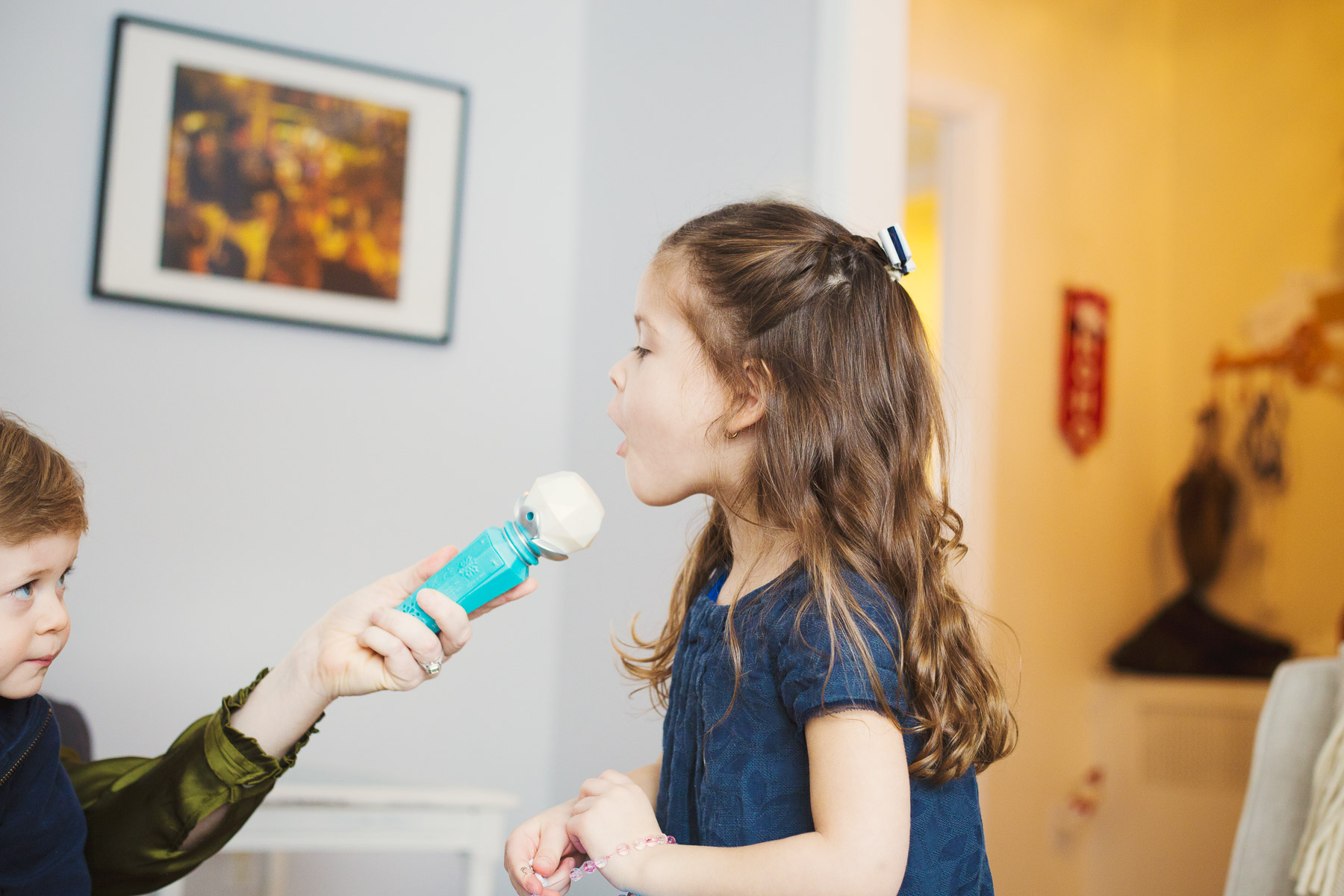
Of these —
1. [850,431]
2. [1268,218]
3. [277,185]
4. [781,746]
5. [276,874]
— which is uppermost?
[1268,218]

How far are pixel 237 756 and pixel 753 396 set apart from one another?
0.56 meters

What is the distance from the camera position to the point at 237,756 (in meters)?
1.01

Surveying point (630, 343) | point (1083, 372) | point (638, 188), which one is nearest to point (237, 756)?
point (630, 343)

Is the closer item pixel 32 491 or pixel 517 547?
pixel 517 547

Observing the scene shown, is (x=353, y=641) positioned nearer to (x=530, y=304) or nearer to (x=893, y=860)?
(x=893, y=860)

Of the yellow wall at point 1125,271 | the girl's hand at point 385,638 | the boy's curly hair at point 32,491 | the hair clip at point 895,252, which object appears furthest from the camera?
the yellow wall at point 1125,271

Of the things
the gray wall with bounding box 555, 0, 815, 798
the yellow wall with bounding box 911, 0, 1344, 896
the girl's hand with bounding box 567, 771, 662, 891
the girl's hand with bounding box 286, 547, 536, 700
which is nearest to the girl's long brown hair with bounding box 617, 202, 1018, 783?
the girl's hand with bounding box 567, 771, 662, 891

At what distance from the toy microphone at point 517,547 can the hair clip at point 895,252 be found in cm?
39

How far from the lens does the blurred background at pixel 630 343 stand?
77.2 inches

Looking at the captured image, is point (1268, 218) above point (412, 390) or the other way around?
above

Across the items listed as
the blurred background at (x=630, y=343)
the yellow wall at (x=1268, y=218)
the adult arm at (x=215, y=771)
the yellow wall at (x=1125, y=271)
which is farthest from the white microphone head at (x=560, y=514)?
the yellow wall at (x=1268, y=218)

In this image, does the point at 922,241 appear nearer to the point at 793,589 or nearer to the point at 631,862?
the point at 793,589

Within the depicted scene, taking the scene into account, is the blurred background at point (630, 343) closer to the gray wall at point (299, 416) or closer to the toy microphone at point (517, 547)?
the gray wall at point (299, 416)

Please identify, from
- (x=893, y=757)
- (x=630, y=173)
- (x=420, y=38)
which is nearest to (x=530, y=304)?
(x=630, y=173)
